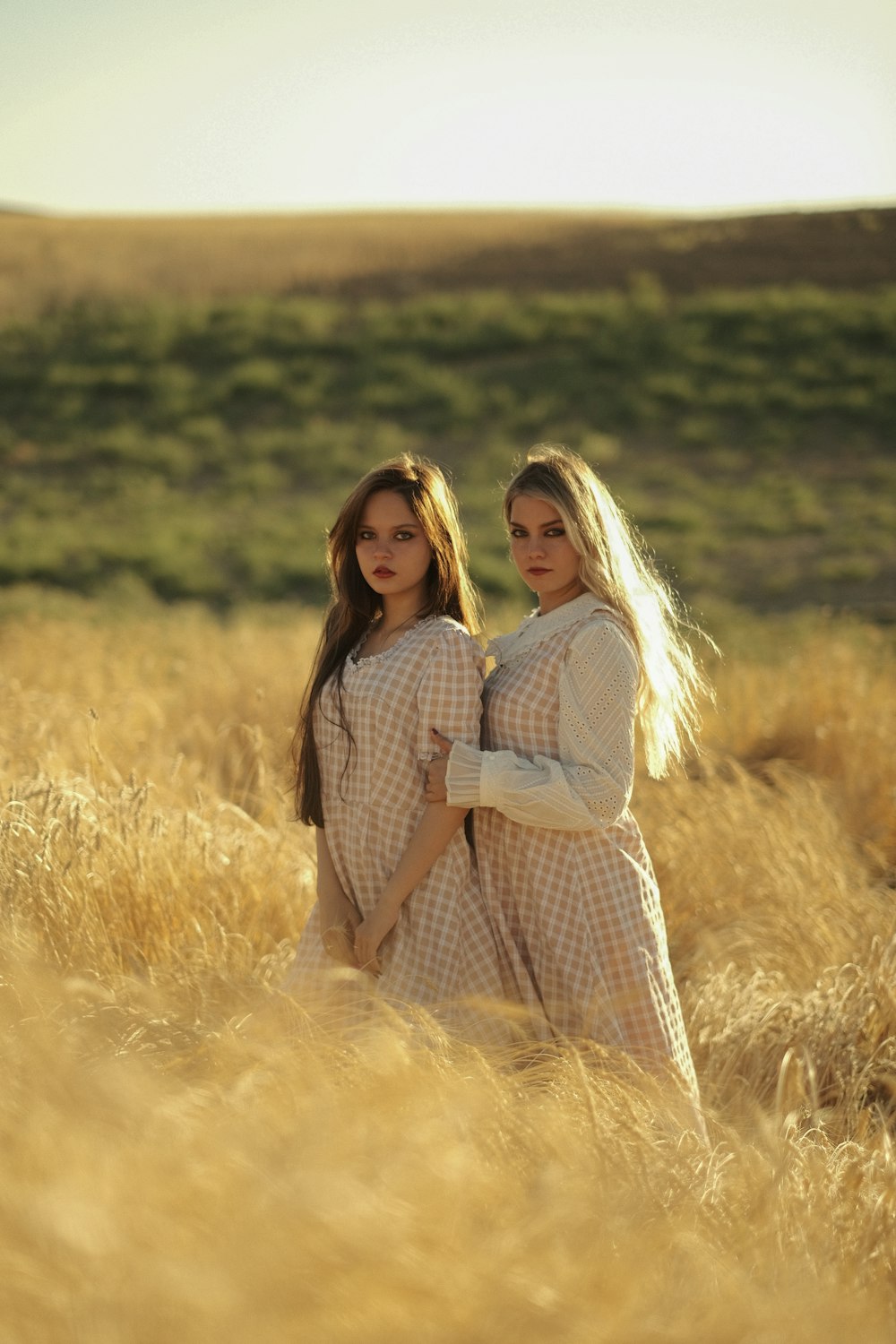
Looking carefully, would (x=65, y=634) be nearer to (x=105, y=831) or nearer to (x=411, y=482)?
(x=105, y=831)

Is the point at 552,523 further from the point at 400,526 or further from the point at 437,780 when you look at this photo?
the point at 437,780

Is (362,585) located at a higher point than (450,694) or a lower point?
higher

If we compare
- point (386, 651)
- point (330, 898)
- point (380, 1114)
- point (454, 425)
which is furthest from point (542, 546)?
point (454, 425)

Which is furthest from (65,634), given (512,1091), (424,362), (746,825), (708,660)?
(424,362)

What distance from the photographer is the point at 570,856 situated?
319 centimetres

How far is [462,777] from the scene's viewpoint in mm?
3049

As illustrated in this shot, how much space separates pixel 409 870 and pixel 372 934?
0.58 ft

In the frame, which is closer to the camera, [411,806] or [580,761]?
[580,761]

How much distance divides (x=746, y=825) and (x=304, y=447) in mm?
20924

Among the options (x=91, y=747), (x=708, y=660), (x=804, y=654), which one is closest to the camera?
(x=91, y=747)

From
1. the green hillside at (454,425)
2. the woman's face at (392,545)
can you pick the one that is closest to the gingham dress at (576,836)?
the woman's face at (392,545)

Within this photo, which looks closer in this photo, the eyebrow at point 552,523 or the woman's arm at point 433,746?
the woman's arm at point 433,746

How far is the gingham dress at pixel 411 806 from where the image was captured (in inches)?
124

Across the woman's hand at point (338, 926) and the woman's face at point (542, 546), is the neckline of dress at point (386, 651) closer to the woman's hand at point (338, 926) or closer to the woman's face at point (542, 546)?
the woman's face at point (542, 546)
